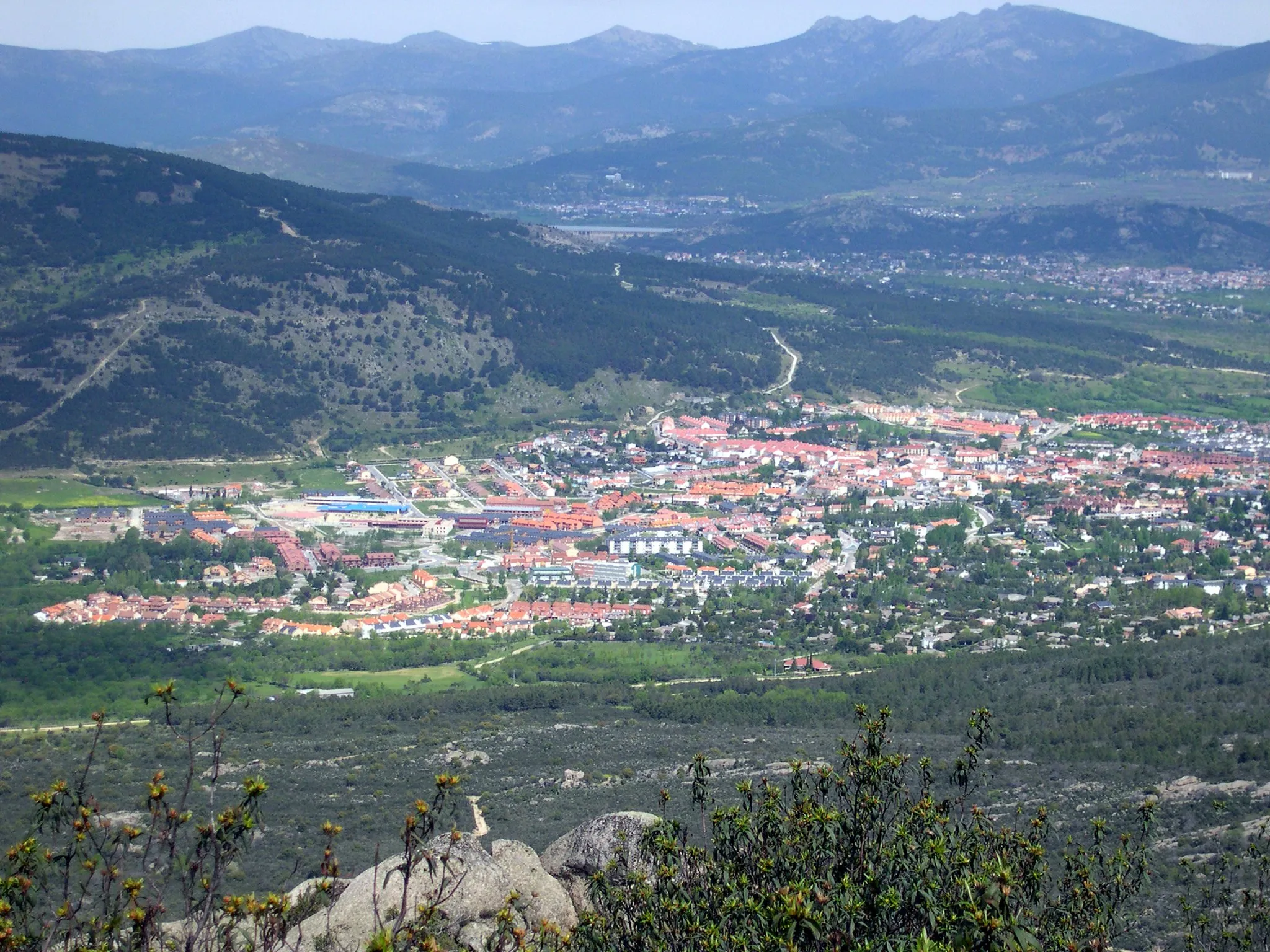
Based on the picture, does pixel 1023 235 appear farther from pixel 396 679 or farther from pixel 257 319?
pixel 396 679

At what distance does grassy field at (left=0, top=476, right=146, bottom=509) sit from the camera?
155ft

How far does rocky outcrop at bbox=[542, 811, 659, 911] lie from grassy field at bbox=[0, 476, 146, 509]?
32.8 metres

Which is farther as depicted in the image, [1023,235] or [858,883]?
[1023,235]

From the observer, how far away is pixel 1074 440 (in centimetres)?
6041

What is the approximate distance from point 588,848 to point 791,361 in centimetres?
5761

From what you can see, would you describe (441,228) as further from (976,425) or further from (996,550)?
(996,550)

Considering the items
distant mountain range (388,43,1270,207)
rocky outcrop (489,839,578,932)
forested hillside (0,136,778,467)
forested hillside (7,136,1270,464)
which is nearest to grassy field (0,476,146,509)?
forested hillside (7,136,1270,464)

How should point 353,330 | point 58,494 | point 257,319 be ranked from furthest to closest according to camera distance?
point 353,330, point 257,319, point 58,494

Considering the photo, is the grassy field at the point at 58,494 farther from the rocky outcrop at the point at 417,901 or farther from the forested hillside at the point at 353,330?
the rocky outcrop at the point at 417,901

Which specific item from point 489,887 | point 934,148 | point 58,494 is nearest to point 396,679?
point 489,887

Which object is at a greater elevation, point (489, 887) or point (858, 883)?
point (858, 883)

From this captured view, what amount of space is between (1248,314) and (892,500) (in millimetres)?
53393

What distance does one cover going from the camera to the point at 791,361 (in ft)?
243

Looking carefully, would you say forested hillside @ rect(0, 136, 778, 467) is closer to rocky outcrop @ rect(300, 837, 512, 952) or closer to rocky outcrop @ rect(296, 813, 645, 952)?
rocky outcrop @ rect(296, 813, 645, 952)
